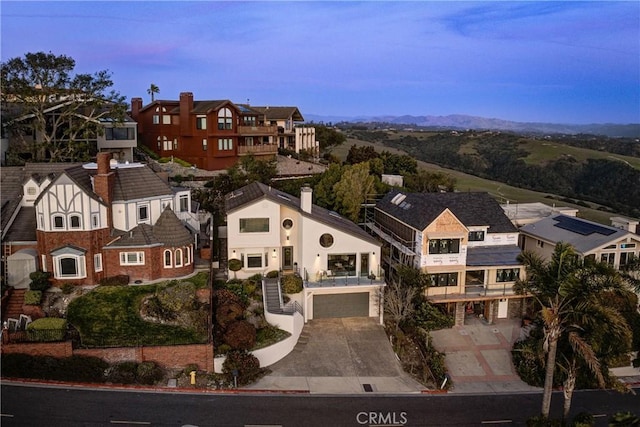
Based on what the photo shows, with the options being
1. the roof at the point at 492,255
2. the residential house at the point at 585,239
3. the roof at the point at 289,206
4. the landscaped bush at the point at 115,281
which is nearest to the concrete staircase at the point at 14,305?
the landscaped bush at the point at 115,281

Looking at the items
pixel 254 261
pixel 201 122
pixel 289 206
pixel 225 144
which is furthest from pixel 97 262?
pixel 201 122

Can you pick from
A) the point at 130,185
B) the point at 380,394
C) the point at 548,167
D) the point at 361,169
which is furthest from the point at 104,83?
the point at 548,167

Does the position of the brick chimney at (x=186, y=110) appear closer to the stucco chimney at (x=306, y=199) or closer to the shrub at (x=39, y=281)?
the stucco chimney at (x=306, y=199)

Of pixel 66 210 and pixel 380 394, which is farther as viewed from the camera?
pixel 66 210

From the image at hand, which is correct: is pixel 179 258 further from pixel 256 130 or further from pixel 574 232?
pixel 256 130

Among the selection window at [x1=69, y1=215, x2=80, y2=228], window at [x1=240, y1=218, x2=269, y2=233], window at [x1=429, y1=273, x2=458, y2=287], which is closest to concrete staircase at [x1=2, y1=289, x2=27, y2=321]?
window at [x1=69, y1=215, x2=80, y2=228]

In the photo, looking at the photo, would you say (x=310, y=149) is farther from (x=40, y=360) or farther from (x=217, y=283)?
(x=40, y=360)
